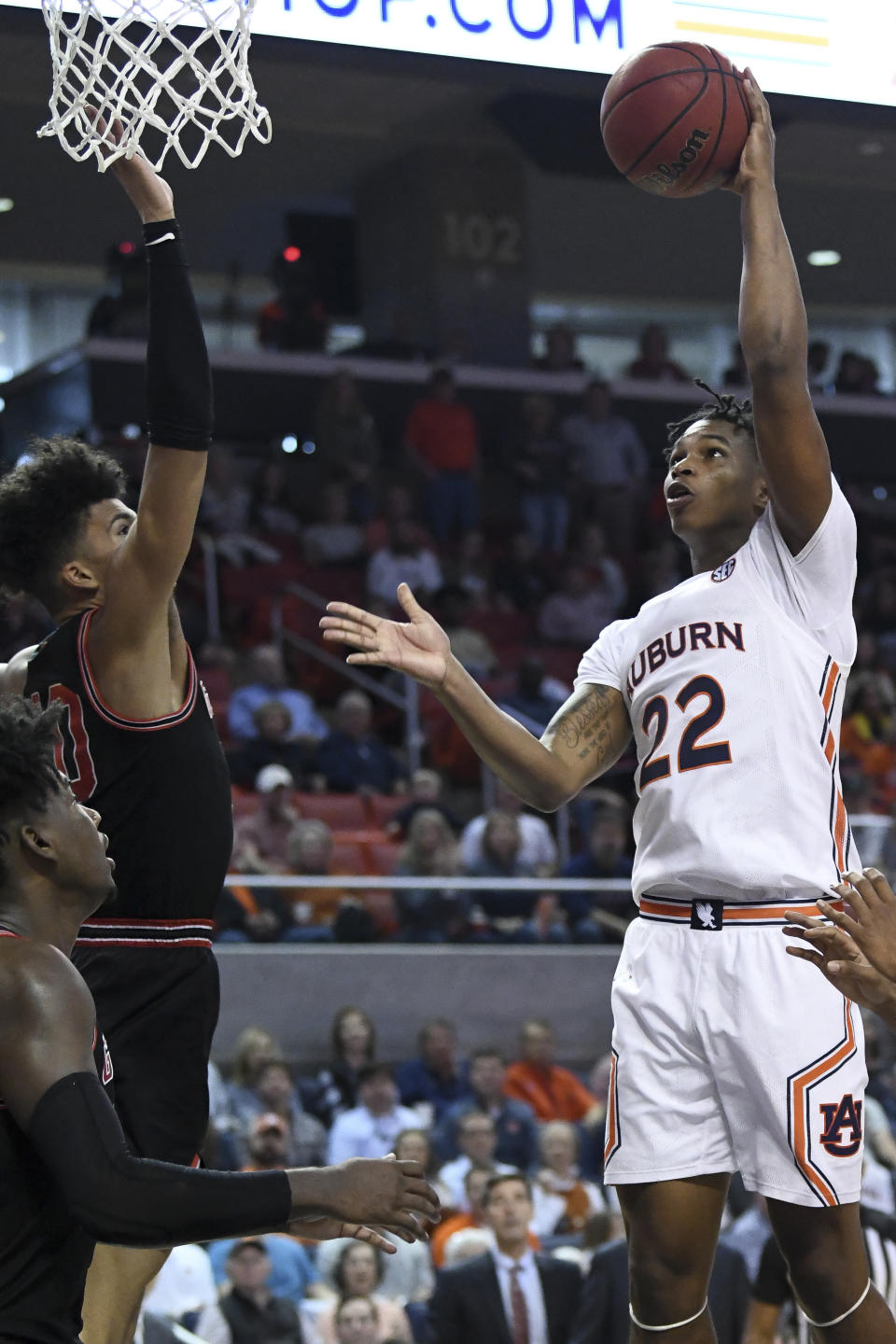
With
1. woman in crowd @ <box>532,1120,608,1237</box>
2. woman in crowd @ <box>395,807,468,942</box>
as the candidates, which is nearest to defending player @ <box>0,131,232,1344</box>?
woman in crowd @ <box>532,1120,608,1237</box>

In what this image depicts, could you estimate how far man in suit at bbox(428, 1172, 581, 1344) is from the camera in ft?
26.4

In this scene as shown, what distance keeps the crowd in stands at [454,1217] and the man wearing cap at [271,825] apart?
1133mm

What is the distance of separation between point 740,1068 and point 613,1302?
4.26 metres

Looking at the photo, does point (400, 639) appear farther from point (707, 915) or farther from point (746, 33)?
point (746, 33)

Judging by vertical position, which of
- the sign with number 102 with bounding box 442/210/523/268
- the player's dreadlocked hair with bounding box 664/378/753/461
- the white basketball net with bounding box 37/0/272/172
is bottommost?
the player's dreadlocked hair with bounding box 664/378/753/461

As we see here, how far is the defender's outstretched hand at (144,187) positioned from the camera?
3.84 metres

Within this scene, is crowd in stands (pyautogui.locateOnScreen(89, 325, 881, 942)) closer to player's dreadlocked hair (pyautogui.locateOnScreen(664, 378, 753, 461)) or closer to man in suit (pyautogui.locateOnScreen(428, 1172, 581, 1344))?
man in suit (pyautogui.locateOnScreen(428, 1172, 581, 1344))

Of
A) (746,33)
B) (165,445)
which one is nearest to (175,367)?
(165,445)

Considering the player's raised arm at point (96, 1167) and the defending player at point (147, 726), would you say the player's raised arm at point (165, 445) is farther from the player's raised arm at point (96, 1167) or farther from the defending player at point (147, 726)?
the player's raised arm at point (96, 1167)

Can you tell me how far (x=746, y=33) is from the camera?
22.2 ft

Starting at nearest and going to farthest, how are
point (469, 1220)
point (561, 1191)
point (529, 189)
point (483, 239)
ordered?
point (469, 1220) → point (561, 1191) → point (483, 239) → point (529, 189)

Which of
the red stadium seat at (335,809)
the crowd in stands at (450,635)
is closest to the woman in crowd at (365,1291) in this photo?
the crowd in stands at (450,635)

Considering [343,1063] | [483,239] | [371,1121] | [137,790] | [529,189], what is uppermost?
[529,189]

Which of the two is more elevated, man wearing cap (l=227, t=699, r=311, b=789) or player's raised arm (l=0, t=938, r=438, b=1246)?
man wearing cap (l=227, t=699, r=311, b=789)
